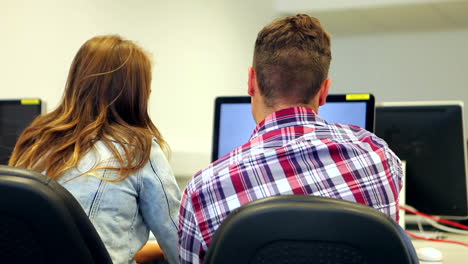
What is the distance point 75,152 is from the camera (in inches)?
48.7

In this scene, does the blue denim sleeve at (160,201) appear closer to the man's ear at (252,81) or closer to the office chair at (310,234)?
the man's ear at (252,81)

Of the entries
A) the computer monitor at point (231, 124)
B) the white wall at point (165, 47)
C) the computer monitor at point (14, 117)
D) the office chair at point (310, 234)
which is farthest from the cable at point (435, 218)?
the white wall at point (165, 47)

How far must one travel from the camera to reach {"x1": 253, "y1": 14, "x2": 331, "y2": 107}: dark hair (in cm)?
105

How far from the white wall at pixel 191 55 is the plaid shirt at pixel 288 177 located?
196 cm

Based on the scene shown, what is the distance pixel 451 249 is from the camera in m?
1.62

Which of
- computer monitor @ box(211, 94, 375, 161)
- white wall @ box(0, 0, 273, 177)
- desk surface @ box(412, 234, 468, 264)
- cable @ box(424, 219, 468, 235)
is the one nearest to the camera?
desk surface @ box(412, 234, 468, 264)

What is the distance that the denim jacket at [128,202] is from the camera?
4.02 ft

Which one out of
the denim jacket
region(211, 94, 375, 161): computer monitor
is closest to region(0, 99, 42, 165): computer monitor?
region(211, 94, 375, 161): computer monitor

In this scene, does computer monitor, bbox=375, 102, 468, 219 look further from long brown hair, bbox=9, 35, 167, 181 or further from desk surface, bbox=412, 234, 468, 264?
long brown hair, bbox=9, 35, 167, 181

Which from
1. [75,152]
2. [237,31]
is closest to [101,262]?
[75,152]

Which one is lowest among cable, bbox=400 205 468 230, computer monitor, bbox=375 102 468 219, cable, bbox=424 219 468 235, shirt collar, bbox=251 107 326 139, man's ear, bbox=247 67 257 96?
cable, bbox=424 219 468 235

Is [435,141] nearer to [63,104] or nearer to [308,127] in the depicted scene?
[308,127]

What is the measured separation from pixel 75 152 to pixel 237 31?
115 inches

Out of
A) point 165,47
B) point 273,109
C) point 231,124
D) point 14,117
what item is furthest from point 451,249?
point 165,47
